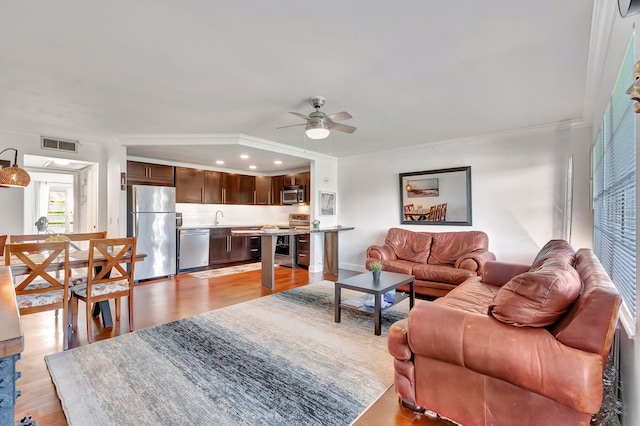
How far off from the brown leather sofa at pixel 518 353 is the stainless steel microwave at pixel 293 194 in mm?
5074

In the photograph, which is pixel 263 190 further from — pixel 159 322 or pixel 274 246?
pixel 159 322

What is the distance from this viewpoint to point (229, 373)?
7.20 feet

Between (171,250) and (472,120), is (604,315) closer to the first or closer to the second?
(472,120)

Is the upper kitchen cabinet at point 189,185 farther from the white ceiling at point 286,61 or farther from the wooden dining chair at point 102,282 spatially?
the wooden dining chair at point 102,282

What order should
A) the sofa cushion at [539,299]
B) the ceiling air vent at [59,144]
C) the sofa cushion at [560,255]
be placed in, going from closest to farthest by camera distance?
the sofa cushion at [539,299] < the sofa cushion at [560,255] < the ceiling air vent at [59,144]

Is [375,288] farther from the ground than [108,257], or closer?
closer

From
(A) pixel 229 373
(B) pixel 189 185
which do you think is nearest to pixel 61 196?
(B) pixel 189 185

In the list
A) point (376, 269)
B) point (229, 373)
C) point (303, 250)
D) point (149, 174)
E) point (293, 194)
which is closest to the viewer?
point (229, 373)

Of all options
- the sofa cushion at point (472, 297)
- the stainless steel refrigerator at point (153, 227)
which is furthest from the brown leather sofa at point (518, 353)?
the stainless steel refrigerator at point (153, 227)

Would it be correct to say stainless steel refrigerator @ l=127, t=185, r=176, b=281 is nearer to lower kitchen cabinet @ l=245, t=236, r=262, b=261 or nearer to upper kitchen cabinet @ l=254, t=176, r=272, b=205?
lower kitchen cabinet @ l=245, t=236, r=262, b=261

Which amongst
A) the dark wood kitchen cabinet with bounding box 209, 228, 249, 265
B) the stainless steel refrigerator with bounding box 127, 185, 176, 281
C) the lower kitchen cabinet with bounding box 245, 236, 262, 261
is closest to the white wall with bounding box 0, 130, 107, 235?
the stainless steel refrigerator with bounding box 127, 185, 176, 281

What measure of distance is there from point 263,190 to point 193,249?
2.34m

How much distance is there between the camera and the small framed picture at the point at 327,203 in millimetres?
6074

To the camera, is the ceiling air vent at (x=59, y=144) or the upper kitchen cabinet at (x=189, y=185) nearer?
the ceiling air vent at (x=59, y=144)
